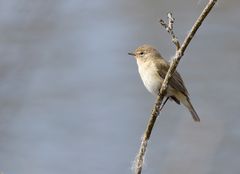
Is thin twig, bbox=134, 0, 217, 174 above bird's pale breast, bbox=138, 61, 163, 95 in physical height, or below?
above

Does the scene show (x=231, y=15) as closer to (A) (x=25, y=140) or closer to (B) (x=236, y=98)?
(B) (x=236, y=98)

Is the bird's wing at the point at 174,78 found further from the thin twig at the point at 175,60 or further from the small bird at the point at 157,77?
the thin twig at the point at 175,60

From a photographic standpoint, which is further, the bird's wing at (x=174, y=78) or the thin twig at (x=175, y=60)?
the bird's wing at (x=174, y=78)

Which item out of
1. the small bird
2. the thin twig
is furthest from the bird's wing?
the thin twig

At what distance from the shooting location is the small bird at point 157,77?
172 inches

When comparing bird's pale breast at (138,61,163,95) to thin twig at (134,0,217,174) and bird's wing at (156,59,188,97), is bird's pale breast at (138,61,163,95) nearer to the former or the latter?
bird's wing at (156,59,188,97)

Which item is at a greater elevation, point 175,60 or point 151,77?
point 175,60

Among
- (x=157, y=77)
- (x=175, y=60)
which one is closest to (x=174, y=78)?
(x=157, y=77)

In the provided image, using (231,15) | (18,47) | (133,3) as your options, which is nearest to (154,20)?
(133,3)

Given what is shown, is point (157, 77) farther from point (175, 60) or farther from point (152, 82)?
point (175, 60)

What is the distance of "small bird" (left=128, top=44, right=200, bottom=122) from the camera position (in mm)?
4359

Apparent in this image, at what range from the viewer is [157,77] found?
14.5 ft

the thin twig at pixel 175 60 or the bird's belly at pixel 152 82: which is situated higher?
the thin twig at pixel 175 60

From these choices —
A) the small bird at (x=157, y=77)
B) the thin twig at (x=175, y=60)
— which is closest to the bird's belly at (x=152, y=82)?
the small bird at (x=157, y=77)
